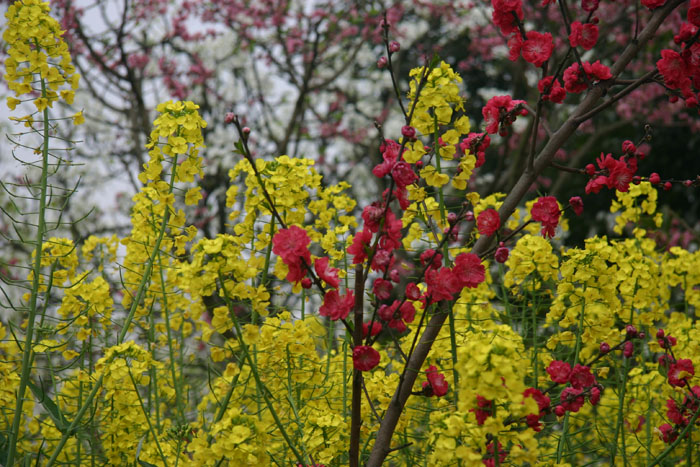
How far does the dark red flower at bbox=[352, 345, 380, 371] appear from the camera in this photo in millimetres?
1633

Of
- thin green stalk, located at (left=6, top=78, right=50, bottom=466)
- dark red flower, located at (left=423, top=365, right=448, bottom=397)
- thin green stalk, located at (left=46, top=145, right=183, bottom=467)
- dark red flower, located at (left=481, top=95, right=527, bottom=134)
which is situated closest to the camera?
dark red flower, located at (left=423, top=365, right=448, bottom=397)

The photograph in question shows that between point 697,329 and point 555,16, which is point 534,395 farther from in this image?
point 555,16

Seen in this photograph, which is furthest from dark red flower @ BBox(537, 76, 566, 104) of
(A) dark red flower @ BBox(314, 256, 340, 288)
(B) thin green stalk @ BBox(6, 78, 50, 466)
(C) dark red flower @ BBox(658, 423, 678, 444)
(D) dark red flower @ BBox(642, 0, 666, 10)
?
(B) thin green stalk @ BBox(6, 78, 50, 466)

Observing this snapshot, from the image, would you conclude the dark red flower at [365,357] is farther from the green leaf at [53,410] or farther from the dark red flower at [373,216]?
the green leaf at [53,410]

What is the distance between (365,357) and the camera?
5.40 feet

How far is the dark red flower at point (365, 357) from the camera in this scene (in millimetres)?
1633

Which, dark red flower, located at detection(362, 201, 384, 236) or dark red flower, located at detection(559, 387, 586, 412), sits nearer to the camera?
dark red flower, located at detection(362, 201, 384, 236)

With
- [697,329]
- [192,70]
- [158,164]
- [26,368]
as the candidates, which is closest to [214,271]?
[158,164]

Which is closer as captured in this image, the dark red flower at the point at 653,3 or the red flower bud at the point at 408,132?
the red flower bud at the point at 408,132

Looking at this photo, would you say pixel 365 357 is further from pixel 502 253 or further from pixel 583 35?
pixel 583 35

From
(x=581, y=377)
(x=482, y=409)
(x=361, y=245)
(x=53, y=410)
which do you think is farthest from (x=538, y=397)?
(x=53, y=410)

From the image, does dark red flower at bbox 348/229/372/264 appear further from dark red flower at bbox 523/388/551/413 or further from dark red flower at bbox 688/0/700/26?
dark red flower at bbox 688/0/700/26

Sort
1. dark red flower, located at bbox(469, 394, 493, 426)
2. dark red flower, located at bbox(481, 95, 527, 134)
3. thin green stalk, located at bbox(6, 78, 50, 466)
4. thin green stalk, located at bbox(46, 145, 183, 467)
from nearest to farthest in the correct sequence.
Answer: dark red flower, located at bbox(469, 394, 493, 426), dark red flower, located at bbox(481, 95, 527, 134), thin green stalk, located at bbox(46, 145, 183, 467), thin green stalk, located at bbox(6, 78, 50, 466)

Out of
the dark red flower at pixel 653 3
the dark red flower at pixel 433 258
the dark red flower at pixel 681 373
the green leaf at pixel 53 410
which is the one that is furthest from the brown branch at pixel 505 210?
the green leaf at pixel 53 410
